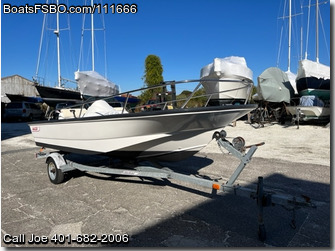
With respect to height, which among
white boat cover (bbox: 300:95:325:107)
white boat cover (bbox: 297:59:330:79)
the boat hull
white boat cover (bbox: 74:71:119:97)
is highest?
white boat cover (bbox: 297:59:330:79)

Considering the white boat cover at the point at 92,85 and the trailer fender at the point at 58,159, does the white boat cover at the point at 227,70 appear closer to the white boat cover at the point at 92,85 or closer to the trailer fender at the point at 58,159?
the white boat cover at the point at 92,85

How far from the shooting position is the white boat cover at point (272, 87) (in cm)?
1262

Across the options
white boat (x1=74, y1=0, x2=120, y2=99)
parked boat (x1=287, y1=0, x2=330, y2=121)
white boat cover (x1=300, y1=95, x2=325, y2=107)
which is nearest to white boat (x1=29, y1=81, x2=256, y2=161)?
white boat (x1=74, y1=0, x2=120, y2=99)

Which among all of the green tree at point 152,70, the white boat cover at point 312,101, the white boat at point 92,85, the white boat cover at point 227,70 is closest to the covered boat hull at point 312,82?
the white boat cover at point 312,101

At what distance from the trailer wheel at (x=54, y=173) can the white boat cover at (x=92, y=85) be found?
8.84 feet

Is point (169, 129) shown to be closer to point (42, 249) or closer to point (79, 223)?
point (79, 223)

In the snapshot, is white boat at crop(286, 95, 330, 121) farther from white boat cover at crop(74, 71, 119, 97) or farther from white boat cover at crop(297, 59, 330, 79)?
white boat cover at crop(74, 71, 119, 97)

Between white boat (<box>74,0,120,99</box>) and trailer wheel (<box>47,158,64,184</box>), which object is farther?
white boat (<box>74,0,120,99</box>)

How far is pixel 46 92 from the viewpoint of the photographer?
44.7 feet

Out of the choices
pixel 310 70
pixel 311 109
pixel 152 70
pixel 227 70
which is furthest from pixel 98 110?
pixel 152 70

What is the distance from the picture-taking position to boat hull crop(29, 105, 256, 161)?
3168mm

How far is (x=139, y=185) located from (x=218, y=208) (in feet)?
4.93

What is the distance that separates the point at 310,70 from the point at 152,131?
12244 millimetres

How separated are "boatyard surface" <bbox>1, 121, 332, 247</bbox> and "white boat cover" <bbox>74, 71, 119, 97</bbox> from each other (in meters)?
2.51
